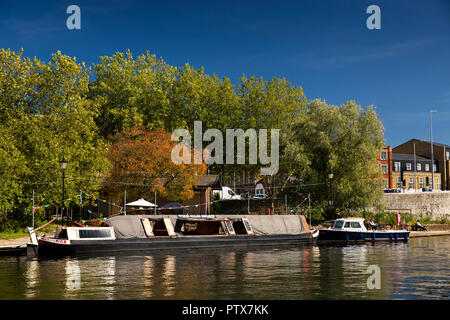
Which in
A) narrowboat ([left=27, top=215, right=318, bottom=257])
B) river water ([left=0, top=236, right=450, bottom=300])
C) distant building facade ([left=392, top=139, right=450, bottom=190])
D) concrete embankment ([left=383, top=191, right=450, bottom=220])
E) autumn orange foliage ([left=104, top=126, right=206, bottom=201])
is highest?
distant building facade ([left=392, top=139, right=450, bottom=190])

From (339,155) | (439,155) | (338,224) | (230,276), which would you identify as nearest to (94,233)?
(230,276)

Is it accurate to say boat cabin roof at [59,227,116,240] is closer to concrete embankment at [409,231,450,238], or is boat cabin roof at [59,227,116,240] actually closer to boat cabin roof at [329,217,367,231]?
boat cabin roof at [329,217,367,231]

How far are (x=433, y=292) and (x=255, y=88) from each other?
2271 inches

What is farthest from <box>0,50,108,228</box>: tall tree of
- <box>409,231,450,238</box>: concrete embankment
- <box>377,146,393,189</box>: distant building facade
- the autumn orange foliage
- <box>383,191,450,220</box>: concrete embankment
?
<box>377,146,393,189</box>: distant building facade

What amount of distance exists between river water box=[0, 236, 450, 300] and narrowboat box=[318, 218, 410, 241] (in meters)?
11.0

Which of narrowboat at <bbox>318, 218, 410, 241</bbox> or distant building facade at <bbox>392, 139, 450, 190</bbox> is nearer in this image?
narrowboat at <bbox>318, 218, 410, 241</bbox>

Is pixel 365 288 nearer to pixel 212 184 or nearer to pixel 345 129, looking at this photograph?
pixel 345 129

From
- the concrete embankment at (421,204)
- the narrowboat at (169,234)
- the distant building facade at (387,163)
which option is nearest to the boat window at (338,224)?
the narrowboat at (169,234)

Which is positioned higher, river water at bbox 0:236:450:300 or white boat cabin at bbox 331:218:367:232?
white boat cabin at bbox 331:218:367:232

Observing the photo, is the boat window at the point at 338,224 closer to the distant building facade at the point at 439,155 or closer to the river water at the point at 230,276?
the river water at the point at 230,276

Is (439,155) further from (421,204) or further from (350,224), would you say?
(350,224)

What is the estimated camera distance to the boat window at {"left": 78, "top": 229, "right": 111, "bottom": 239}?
35594mm

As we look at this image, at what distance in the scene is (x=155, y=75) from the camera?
72.6m

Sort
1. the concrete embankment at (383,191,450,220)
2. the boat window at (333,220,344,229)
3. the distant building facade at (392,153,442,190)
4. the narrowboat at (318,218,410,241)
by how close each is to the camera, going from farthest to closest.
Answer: the distant building facade at (392,153,442,190) → the concrete embankment at (383,191,450,220) → the boat window at (333,220,344,229) → the narrowboat at (318,218,410,241)
